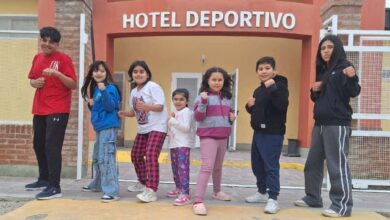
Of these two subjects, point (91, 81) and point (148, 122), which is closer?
point (148, 122)

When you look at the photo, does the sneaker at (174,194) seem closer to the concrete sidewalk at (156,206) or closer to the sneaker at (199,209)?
the concrete sidewalk at (156,206)

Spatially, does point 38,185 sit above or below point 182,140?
below

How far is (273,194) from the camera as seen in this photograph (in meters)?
4.72

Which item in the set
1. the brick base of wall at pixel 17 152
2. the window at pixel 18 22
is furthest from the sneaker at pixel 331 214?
the window at pixel 18 22

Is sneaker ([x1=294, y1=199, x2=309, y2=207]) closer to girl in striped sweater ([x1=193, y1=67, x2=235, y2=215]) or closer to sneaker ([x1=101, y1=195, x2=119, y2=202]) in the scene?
girl in striped sweater ([x1=193, y1=67, x2=235, y2=215])

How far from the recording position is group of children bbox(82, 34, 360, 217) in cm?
465

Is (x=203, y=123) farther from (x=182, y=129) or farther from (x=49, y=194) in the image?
(x=49, y=194)

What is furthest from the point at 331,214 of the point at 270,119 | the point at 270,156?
the point at 270,119

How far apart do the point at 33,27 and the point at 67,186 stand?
7894 millimetres

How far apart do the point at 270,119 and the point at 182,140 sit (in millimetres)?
1001

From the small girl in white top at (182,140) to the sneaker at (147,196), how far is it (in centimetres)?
27

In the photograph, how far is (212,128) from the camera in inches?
186

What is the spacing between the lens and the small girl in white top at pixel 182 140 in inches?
195

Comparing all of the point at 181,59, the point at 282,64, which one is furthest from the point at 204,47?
the point at 282,64
